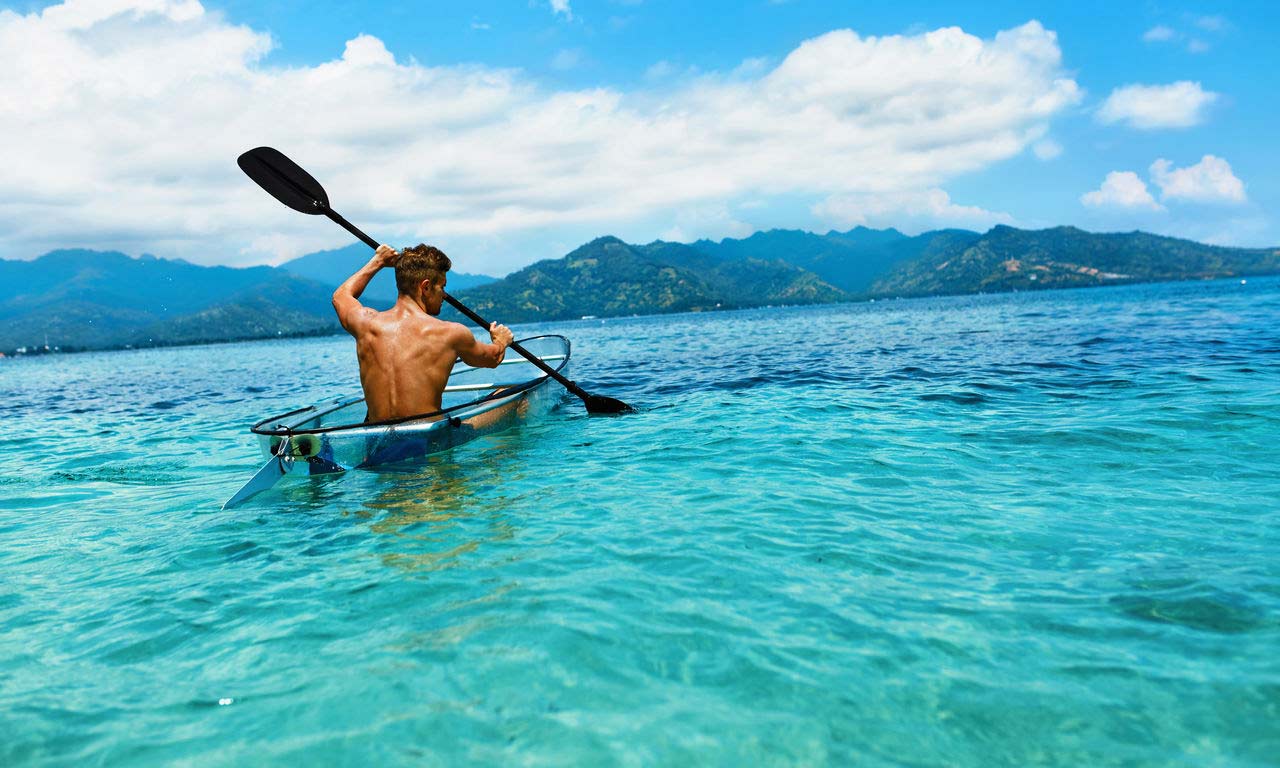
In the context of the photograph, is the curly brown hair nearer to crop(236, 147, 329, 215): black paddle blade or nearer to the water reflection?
the water reflection

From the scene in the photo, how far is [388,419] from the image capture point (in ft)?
28.0

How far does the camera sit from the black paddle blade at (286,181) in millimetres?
11383

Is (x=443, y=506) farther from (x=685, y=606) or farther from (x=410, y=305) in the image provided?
(x=685, y=606)

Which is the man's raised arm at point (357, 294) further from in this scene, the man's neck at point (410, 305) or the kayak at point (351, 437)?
the kayak at point (351, 437)

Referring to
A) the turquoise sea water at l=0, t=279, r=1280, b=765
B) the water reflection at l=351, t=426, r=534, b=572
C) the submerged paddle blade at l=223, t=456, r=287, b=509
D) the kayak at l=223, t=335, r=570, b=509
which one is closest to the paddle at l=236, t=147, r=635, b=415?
the kayak at l=223, t=335, r=570, b=509

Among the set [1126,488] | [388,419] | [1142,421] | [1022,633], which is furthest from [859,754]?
[1142,421]

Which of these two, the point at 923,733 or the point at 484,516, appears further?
the point at 484,516

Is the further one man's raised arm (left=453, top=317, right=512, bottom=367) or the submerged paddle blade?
man's raised arm (left=453, top=317, right=512, bottom=367)

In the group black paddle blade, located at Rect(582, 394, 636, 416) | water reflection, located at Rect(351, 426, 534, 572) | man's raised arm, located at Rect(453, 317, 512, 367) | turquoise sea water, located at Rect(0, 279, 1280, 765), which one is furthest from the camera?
black paddle blade, located at Rect(582, 394, 636, 416)

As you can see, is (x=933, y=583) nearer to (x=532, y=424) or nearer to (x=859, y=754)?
(x=859, y=754)

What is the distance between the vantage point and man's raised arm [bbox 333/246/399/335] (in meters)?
8.32

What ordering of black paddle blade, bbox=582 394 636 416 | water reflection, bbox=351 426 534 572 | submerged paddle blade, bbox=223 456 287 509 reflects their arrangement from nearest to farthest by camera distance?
water reflection, bbox=351 426 534 572 → submerged paddle blade, bbox=223 456 287 509 → black paddle blade, bbox=582 394 636 416

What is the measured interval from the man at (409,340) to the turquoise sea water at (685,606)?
1.03 meters

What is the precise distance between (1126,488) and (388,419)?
8146 mm
